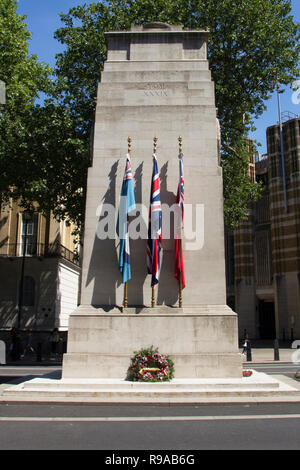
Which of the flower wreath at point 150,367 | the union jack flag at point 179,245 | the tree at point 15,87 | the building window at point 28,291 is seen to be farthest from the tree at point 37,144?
the flower wreath at point 150,367

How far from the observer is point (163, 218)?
44.0 feet

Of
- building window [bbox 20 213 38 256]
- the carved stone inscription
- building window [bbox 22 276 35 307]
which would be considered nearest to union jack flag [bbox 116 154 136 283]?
the carved stone inscription

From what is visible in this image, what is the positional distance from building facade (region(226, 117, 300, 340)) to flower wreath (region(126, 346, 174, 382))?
34907 millimetres

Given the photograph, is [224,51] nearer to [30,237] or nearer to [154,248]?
[154,248]

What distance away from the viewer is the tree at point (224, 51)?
24.4 meters

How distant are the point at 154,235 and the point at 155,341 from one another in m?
3.01

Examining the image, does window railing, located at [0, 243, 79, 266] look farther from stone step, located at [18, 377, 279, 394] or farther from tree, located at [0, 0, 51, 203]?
stone step, located at [18, 377, 279, 394]

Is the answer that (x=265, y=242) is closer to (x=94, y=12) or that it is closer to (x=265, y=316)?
(x=265, y=316)

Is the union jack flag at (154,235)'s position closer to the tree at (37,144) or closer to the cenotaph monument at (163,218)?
the cenotaph monument at (163,218)

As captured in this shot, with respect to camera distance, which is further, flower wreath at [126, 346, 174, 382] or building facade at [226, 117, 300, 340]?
building facade at [226, 117, 300, 340]

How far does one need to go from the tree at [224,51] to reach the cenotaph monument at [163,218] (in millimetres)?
9613

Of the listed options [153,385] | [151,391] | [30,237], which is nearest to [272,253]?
[30,237]

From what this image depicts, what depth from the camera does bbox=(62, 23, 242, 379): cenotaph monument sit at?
1197 cm
